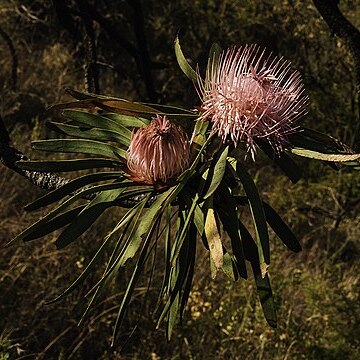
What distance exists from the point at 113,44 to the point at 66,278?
233 centimetres

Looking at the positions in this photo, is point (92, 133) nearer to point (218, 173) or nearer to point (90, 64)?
point (218, 173)

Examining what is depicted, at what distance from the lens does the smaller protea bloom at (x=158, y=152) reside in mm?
512

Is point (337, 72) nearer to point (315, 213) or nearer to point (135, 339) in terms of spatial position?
point (315, 213)

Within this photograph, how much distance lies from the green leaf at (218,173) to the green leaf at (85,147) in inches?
3.3

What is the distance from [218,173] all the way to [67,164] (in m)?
0.12

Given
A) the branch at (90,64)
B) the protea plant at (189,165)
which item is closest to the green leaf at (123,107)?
the protea plant at (189,165)

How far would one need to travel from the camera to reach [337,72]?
340 cm

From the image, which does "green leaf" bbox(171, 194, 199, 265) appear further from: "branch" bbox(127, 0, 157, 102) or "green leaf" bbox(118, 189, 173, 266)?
"branch" bbox(127, 0, 157, 102)

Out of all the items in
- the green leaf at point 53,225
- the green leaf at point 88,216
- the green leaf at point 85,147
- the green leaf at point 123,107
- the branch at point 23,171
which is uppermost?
the green leaf at point 123,107

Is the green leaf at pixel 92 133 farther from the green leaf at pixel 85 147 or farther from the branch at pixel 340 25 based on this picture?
the branch at pixel 340 25

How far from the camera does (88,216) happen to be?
536 mm

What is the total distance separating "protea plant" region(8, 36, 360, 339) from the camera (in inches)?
19.9

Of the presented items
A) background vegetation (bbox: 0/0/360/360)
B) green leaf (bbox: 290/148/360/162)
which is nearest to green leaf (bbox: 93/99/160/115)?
green leaf (bbox: 290/148/360/162)

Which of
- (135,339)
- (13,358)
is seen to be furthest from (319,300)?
(13,358)
